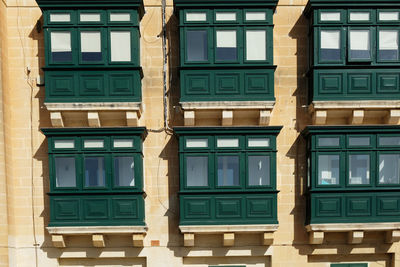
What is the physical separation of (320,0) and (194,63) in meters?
4.23

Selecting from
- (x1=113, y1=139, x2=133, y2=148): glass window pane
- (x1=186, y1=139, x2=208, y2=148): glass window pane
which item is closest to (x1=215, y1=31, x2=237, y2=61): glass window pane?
(x1=186, y1=139, x2=208, y2=148): glass window pane

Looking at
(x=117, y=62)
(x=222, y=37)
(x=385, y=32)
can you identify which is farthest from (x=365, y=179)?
(x=117, y=62)

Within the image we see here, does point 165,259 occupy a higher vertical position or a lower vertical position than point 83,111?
lower

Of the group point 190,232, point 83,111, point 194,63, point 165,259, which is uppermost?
point 194,63

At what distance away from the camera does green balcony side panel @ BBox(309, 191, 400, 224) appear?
31.9 feet

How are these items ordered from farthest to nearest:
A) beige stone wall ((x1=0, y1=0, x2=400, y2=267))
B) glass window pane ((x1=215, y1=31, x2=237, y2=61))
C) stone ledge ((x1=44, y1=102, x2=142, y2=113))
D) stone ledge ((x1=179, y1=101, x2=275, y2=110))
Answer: beige stone wall ((x1=0, y1=0, x2=400, y2=267))
glass window pane ((x1=215, y1=31, x2=237, y2=61))
stone ledge ((x1=179, y1=101, x2=275, y2=110))
stone ledge ((x1=44, y1=102, x2=142, y2=113))

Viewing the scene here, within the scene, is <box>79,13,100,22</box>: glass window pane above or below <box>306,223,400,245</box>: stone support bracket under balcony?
above

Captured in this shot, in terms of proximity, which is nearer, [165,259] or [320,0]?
[320,0]

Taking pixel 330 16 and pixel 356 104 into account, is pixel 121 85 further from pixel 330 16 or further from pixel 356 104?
pixel 356 104

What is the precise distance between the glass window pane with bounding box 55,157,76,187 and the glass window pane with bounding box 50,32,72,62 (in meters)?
3.11

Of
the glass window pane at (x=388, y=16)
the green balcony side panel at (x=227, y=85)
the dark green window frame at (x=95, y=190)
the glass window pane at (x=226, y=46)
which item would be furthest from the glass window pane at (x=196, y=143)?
the glass window pane at (x=388, y=16)

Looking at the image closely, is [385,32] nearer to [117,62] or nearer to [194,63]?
[194,63]

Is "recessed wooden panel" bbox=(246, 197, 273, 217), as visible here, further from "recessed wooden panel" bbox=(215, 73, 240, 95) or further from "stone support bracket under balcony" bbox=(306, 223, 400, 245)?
"recessed wooden panel" bbox=(215, 73, 240, 95)

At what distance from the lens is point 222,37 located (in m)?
9.69
